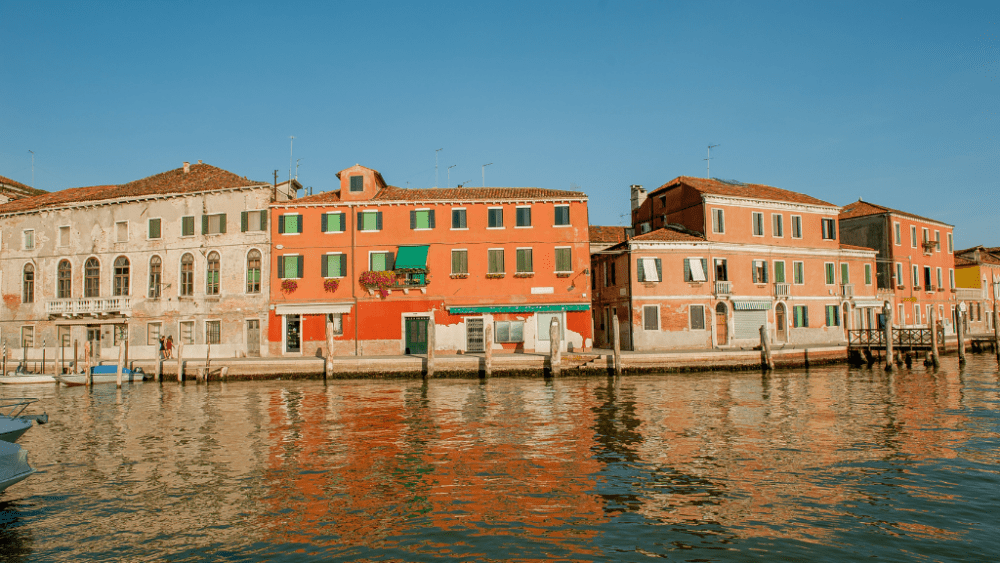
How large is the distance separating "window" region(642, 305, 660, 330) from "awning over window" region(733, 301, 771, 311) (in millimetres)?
4602

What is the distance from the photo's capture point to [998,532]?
321 inches

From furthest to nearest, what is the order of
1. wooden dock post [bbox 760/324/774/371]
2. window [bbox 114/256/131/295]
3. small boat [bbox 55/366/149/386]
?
window [bbox 114/256/131/295] → wooden dock post [bbox 760/324/774/371] → small boat [bbox 55/366/149/386]

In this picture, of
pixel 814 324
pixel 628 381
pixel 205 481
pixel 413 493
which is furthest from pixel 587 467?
pixel 814 324

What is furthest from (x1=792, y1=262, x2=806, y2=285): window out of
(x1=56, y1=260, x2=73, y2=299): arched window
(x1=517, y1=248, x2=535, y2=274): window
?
Result: (x1=56, y1=260, x2=73, y2=299): arched window

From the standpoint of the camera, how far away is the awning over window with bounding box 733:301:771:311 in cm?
3369

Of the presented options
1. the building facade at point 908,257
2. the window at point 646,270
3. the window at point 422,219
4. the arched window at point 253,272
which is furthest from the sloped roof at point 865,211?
the arched window at point 253,272

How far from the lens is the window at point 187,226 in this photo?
3412 cm

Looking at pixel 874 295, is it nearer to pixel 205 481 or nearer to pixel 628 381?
pixel 628 381

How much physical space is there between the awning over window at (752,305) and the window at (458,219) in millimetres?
15222

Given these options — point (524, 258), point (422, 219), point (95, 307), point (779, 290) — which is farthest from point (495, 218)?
point (95, 307)

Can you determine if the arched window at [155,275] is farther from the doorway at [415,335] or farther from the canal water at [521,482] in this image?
the canal water at [521,482]

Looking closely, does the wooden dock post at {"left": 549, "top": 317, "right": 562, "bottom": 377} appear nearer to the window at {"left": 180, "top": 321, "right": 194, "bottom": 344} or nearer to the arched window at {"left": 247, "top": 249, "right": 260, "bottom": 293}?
the arched window at {"left": 247, "top": 249, "right": 260, "bottom": 293}

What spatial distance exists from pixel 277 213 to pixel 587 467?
26.5 meters

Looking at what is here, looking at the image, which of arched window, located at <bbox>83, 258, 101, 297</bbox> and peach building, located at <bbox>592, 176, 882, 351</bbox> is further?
arched window, located at <bbox>83, 258, 101, 297</bbox>
